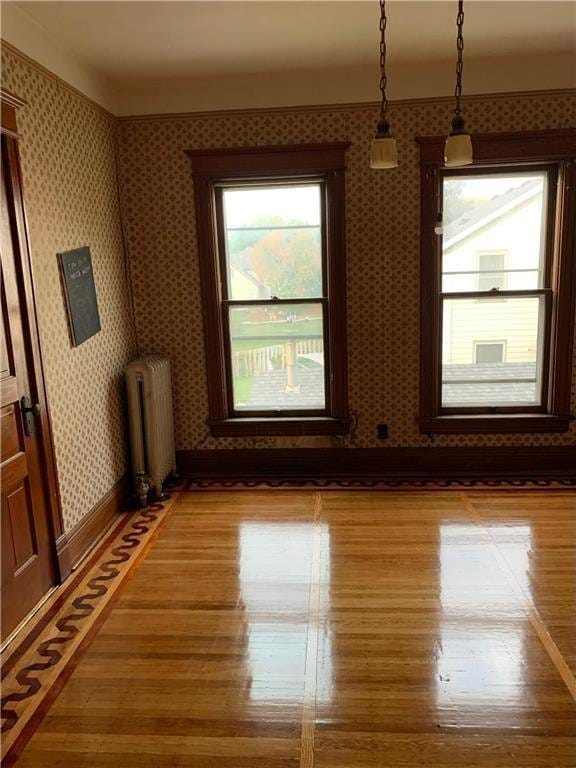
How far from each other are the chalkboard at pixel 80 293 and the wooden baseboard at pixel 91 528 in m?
1.09

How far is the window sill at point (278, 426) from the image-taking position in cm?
438

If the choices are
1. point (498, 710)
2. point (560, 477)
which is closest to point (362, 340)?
point (560, 477)

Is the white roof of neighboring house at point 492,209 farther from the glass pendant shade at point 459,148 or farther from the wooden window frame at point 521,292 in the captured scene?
the glass pendant shade at point 459,148

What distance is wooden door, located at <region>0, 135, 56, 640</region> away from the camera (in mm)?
2561

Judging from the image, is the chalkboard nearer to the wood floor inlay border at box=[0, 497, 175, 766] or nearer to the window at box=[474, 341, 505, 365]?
the wood floor inlay border at box=[0, 497, 175, 766]

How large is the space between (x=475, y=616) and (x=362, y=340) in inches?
88.2

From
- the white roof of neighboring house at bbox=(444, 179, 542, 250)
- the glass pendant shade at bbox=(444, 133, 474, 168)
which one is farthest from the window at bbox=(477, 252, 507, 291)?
the glass pendant shade at bbox=(444, 133, 474, 168)

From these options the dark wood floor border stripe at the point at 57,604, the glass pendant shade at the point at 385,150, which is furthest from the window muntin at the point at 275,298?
the glass pendant shade at the point at 385,150

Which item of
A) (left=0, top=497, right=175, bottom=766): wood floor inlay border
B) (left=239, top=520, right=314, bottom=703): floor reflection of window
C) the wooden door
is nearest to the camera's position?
(left=0, top=497, right=175, bottom=766): wood floor inlay border

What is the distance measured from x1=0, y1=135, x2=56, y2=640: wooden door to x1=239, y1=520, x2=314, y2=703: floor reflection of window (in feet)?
3.54

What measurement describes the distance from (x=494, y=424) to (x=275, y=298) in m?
1.98

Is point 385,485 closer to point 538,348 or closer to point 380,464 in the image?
point 380,464

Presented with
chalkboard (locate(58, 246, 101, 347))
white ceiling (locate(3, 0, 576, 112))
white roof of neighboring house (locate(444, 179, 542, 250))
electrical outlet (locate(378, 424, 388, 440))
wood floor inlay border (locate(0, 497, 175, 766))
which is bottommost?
wood floor inlay border (locate(0, 497, 175, 766))

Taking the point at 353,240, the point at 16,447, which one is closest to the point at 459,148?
the point at 353,240
